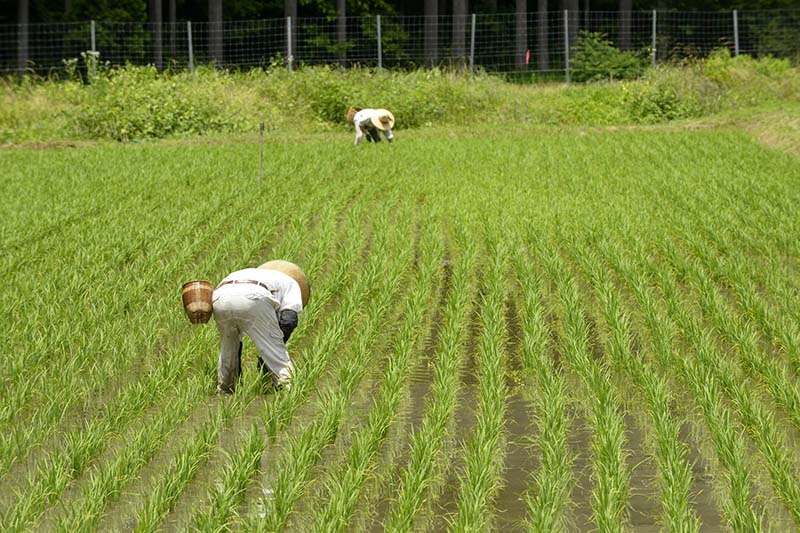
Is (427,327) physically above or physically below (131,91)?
below

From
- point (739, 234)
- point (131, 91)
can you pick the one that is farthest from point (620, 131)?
point (739, 234)

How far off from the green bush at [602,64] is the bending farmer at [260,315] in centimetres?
2125

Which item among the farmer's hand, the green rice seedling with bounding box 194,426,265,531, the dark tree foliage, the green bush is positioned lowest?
the green rice seedling with bounding box 194,426,265,531

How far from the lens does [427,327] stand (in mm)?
7805

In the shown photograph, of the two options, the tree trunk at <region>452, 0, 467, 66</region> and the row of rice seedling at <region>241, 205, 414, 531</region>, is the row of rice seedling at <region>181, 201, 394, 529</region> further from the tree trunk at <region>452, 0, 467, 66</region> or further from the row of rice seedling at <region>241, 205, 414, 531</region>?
the tree trunk at <region>452, 0, 467, 66</region>

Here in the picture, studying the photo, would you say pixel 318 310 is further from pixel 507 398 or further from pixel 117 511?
pixel 117 511

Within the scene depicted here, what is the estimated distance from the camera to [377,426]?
17.9ft

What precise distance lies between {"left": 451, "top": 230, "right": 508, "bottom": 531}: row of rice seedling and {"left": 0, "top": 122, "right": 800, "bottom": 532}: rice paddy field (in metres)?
0.02

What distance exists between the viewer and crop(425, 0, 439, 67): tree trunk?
2891 centimetres

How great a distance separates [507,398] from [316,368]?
1.02 meters

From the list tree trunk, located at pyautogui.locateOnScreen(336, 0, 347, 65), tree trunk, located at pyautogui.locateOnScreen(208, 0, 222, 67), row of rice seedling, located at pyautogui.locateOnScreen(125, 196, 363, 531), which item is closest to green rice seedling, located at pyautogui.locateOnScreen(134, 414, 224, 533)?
row of rice seedling, located at pyautogui.locateOnScreen(125, 196, 363, 531)

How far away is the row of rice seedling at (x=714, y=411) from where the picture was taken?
4.56 metres

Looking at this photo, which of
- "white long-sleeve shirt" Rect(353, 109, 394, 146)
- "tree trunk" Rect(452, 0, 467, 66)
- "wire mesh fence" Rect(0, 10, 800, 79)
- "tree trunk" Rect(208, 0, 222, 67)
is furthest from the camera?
"tree trunk" Rect(208, 0, 222, 67)

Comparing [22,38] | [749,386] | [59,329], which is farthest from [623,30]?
[749,386]
